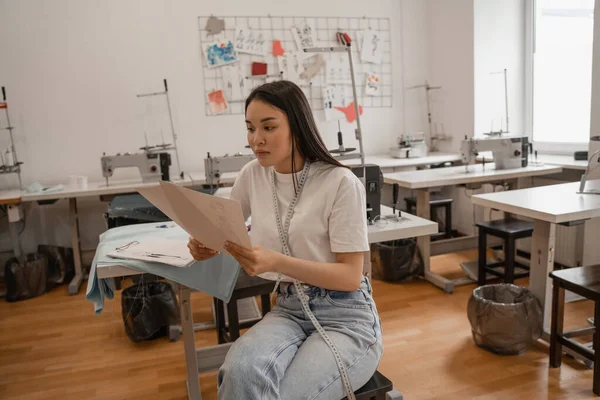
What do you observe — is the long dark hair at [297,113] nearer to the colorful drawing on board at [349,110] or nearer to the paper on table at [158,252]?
the paper on table at [158,252]

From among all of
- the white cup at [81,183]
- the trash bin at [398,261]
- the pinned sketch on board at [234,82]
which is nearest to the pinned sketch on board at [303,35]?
the pinned sketch on board at [234,82]

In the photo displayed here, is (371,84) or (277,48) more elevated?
(277,48)

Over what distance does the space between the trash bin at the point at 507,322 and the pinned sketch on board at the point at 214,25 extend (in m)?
3.16

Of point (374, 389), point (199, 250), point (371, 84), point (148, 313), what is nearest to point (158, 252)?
point (199, 250)

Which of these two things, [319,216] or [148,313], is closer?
[319,216]

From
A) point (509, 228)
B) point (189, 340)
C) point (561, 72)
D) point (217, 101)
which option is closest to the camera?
point (189, 340)

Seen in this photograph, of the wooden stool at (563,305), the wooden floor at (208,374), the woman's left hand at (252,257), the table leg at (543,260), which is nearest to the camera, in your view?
the woman's left hand at (252,257)

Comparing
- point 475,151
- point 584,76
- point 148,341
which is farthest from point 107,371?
point 584,76

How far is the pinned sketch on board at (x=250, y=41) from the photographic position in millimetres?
4371

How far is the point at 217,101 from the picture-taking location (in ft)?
14.4

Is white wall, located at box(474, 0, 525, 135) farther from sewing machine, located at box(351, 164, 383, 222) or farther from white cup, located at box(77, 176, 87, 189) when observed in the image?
white cup, located at box(77, 176, 87, 189)

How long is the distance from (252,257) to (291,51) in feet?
12.0

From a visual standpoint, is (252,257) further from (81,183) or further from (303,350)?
(81,183)

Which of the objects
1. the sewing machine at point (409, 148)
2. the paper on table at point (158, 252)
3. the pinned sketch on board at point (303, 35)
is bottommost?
the paper on table at point (158, 252)
